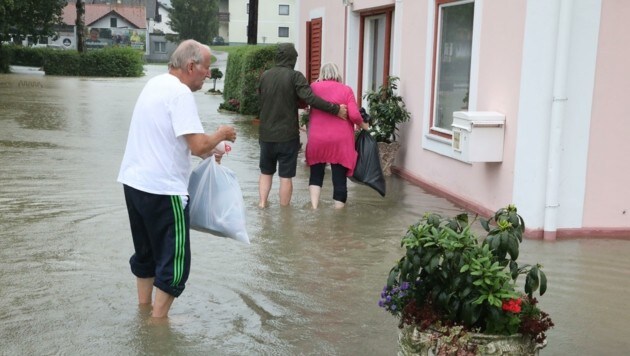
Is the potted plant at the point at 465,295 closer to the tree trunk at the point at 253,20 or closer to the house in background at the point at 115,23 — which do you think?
the tree trunk at the point at 253,20

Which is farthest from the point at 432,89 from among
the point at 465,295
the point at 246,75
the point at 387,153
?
the point at 246,75

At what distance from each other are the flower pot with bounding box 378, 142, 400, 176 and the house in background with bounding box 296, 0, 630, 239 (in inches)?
51.3

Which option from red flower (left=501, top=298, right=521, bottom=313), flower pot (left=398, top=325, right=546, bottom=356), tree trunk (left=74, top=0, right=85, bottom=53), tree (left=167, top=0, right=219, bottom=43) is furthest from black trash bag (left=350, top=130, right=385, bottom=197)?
tree (left=167, top=0, right=219, bottom=43)

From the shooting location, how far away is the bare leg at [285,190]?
835cm

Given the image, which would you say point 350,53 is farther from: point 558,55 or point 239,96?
point 239,96

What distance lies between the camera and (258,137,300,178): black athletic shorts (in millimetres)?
8203

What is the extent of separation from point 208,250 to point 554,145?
306 cm

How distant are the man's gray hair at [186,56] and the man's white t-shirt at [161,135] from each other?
0.43ft

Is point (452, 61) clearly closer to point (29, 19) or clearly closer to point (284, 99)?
point (284, 99)

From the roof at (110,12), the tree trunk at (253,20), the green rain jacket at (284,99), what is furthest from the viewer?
the roof at (110,12)

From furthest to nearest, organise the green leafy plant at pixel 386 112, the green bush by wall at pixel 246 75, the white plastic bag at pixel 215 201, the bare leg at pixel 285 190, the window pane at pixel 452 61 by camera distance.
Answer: the green bush by wall at pixel 246 75
the green leafy plant at pixel 386 112
the window pane at pixel 452 61
the bare leg at pixel 285 190
the white plastic bag at pixel 215 201

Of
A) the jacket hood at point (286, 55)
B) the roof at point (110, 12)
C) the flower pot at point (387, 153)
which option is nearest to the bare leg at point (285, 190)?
the jacket hood at point (286, 55)

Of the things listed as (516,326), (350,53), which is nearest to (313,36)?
(350,53)

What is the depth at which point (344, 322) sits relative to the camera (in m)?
4.94
